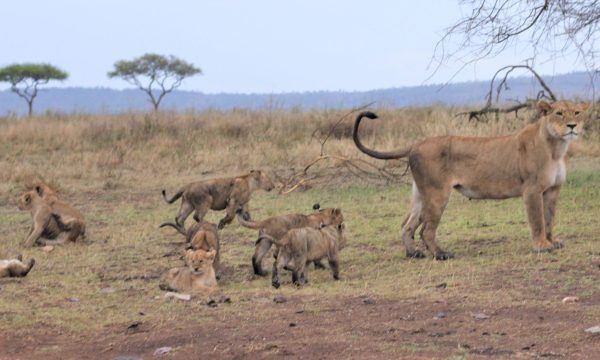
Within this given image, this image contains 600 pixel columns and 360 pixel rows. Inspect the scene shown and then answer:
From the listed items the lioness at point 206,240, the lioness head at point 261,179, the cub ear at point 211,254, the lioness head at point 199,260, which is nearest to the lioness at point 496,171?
the lioness at point 206,240

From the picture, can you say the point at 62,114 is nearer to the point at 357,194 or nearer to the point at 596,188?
the point at 357,194

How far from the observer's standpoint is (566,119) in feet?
35.0

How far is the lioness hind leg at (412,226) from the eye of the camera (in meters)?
11.3

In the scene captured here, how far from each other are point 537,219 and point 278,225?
2.33m

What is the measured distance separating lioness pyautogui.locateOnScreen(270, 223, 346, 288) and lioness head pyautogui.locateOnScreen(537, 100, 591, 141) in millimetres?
2238

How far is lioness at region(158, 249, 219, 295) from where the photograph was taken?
376 inches

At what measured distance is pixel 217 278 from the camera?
10430 millimetres

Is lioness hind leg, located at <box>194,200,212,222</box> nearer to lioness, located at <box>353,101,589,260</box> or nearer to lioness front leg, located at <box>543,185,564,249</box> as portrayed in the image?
lioness, located at <box>353,101,589,260</box>

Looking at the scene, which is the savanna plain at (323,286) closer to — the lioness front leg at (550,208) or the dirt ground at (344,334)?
the dirt ground at (344,334)

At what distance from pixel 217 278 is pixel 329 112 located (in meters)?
18.9

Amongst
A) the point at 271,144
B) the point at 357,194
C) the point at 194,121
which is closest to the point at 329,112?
the point at 194,121

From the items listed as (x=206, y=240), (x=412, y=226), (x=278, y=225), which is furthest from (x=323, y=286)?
(x=412, y=226)

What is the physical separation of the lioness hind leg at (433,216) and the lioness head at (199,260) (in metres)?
2.25

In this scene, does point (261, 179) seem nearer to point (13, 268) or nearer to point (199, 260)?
point (13, 268)
